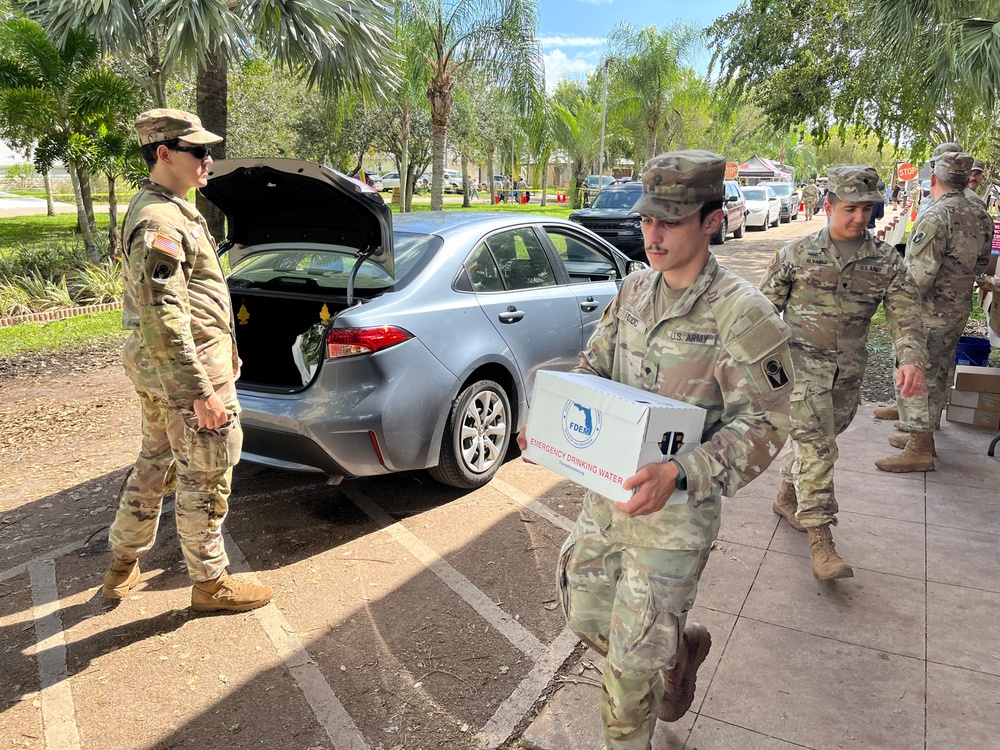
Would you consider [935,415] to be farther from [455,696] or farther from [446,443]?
[455,696]

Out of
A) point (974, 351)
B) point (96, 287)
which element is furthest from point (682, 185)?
point (96, 287)

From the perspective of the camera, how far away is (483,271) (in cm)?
449

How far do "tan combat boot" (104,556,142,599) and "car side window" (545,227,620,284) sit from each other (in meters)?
3.29

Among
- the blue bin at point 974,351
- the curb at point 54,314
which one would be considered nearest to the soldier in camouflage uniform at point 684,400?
the blue bin at point 974,351

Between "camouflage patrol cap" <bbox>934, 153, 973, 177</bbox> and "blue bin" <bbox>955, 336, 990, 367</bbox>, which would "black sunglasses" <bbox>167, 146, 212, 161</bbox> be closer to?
"camouflage patrol cap" <bbox>934, 153, 973, 177</bbox>

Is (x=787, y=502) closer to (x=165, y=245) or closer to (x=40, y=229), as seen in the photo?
(x=165, y=245)

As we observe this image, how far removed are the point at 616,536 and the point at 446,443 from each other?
2.15m

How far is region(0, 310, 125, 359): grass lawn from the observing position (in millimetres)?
7652

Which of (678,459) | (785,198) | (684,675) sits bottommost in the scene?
(684,675)

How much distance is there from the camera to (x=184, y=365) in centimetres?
276

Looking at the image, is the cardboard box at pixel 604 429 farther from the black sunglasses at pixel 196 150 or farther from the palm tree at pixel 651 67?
the palm tree at pixel 651 67

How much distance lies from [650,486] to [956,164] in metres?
4.63

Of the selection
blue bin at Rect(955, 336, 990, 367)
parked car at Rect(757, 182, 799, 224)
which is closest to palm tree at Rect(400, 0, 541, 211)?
blue bin at Rect(955, 336, 990, 367)

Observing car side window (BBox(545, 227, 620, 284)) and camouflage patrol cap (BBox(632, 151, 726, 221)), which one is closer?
camouflage patrol cap (BBox(632, 151, 726, 221))
